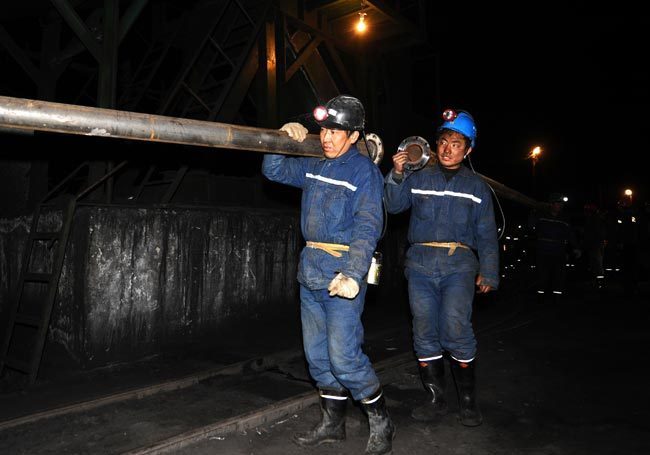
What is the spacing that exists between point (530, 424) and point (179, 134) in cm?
306

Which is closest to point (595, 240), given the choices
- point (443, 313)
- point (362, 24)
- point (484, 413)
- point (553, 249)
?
point (553, 249)

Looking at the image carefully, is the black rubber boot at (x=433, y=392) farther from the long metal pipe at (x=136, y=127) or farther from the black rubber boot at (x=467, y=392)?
the long metal pipe at (x=136, y=127)

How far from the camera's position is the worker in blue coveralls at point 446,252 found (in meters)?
3.27

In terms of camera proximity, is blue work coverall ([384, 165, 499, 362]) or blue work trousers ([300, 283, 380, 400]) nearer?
blue work trousers ([300, 283, 380, 400])

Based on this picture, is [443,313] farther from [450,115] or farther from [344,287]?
[450,115]

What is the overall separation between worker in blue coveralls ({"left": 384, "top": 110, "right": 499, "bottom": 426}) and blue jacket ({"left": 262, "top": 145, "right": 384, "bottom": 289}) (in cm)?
55

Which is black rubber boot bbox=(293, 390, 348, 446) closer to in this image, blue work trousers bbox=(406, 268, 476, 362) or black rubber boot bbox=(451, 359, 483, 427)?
blue work trousers bbox=(406, 268, 476, 362)

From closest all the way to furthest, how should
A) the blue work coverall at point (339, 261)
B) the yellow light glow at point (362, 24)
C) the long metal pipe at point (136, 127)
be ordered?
the long metal pipe at point (136, 127)
the blue work coverall at point (339, 261)
the yellow light glow at point (362, 24)

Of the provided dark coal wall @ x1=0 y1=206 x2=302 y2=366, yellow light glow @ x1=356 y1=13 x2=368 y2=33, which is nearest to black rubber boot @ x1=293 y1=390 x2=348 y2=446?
dark coal wall @ x1=0 y1=206 x2=302 y2=366

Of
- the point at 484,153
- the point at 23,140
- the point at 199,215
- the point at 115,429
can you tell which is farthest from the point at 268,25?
the point at 484,153

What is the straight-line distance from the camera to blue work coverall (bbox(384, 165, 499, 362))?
3256 millimetres

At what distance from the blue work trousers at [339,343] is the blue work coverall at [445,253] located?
71 centimetres

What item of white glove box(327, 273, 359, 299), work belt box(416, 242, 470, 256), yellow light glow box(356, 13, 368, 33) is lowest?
white glove box(327, 273, 359, 299)

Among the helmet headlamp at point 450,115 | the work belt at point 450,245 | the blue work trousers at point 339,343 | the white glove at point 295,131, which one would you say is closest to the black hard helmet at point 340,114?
the white glove at point 295,131
